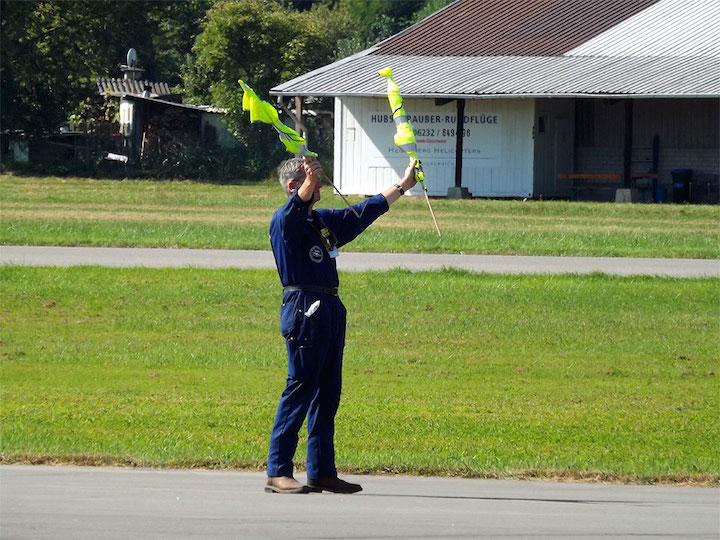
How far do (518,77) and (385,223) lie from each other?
11.5 m

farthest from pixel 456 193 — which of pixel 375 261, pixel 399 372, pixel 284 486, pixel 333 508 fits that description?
pixel 333 508

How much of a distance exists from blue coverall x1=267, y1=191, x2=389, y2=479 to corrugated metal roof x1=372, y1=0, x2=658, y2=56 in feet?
115

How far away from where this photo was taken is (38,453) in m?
8.22

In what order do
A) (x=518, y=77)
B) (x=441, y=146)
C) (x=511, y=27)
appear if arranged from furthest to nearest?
(x=511, y=27) < (x=441, y=146) < (x=518, y=77)

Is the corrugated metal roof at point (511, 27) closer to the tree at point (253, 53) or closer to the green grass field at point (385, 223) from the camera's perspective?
the tree at point (253, 53)

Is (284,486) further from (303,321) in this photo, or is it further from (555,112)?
(555,112)

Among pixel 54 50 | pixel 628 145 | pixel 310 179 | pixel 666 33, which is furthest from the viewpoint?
pixel 54 50

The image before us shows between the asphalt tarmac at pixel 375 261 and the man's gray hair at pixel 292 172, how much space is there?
37.8 ft

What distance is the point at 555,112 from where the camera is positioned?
125ft

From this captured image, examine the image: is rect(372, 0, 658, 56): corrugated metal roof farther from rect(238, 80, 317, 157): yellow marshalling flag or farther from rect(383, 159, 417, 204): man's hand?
rect(238, 80, 317, 157): yellow marshalling flag

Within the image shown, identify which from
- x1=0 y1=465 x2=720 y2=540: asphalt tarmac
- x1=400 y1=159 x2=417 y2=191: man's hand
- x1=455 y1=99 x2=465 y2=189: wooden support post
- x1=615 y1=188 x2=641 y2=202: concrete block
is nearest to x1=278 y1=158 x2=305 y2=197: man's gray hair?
x1=400 y1=159 x2=417 y2=191: man's hand

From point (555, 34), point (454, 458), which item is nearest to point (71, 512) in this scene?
point (454, 458)

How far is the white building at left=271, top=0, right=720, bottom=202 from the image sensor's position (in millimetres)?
35594

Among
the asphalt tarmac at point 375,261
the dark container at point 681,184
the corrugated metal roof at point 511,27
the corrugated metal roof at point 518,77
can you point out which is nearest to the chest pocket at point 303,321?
the asphalt tarmac at point 375,261
